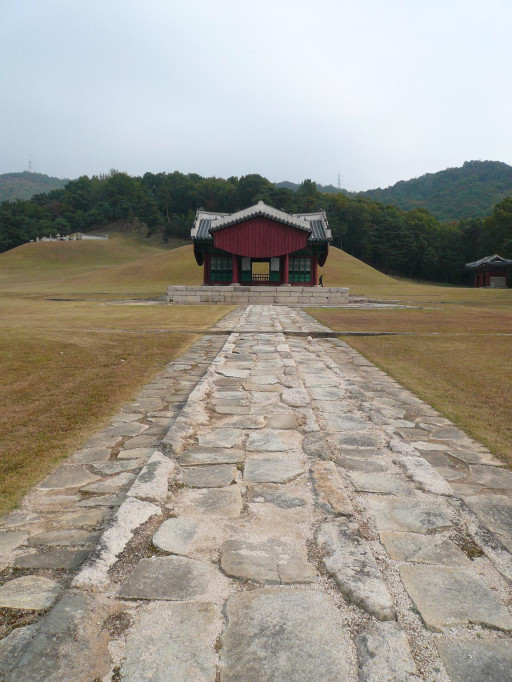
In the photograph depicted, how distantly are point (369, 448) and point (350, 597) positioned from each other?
190cm

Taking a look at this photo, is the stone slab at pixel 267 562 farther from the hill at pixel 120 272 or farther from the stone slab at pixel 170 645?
the hill at pixel 120 272

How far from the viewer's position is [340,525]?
236cm

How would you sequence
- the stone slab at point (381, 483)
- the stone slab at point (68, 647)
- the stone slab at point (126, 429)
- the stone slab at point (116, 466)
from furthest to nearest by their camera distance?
the stone slab at point (126, 429)
the stone slab at point (116, 466)
the stone slab at point (381, 483)
the stone slab at point (68, 647)

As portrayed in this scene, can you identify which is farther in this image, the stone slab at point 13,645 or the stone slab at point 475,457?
the stone slab at point 475,457

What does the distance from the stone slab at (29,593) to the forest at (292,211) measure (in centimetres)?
6252

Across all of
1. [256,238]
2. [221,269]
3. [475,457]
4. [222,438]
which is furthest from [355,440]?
[221,269]

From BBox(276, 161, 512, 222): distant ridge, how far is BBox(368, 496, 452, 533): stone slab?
3590 inches

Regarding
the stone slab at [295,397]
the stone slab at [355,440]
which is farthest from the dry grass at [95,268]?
the stone slab at [355,440]

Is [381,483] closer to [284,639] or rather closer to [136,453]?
[284,639]

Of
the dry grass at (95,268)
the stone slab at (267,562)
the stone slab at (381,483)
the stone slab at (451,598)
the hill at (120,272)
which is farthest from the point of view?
the dry grass at (95,268)

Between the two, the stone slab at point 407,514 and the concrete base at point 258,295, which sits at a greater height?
the concrete base at point 258,295

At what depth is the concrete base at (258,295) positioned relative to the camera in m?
Result: 23.9

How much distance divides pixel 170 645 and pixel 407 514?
5.06 feet

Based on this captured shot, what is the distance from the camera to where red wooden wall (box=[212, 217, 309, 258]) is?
26219mm
